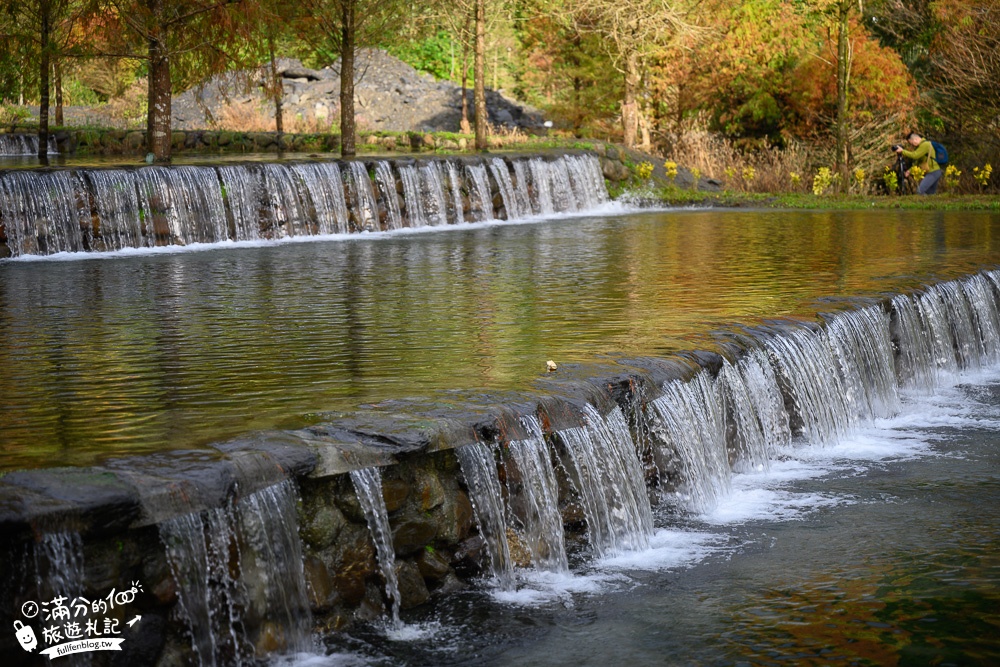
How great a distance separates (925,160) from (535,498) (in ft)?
70.7

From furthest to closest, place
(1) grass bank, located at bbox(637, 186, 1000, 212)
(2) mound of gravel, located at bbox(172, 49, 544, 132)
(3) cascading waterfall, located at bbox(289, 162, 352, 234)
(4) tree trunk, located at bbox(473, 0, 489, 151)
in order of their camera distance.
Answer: (2) mound of gravel, located at bbox(172, 49, 544, 132) < (4) tree trunk, located at bbox(473, 0, 489, 151) < (1) grass bank, located at bbox(637, 186, 1000, 212) < (3) cascading waterfall, located at bbox(289, 162, 352, 234)

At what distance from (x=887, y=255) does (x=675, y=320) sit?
6015mm

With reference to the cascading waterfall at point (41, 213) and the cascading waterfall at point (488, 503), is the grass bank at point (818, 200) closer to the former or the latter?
the cascading waterfall at point (41, 213)

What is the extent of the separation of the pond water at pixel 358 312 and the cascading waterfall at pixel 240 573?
1.80ft

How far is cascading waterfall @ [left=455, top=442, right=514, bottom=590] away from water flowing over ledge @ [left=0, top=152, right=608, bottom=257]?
34.6 feet

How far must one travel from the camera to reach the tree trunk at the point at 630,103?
3101 cm

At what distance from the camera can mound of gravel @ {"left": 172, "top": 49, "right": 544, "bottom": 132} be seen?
118 feet

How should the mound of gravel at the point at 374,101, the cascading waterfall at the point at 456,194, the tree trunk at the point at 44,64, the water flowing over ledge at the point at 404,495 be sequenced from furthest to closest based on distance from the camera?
1. the mound of gravel at the point at 374,101
2. the cascading waterfall at the point at 456,194
3. the tree trunk at the point at 44,64
4. the water flowing over ledge at the point at 404,495

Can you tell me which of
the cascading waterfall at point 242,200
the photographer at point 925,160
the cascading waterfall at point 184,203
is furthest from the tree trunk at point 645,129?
the cascading waterfall at point 184,203

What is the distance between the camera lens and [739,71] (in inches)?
1209

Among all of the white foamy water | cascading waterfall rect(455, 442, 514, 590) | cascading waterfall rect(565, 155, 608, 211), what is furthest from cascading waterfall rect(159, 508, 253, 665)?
cascading waterfall rect(565, 155, 608, 211)

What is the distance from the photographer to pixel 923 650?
19.0ft

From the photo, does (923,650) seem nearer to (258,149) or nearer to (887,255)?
(887,255)

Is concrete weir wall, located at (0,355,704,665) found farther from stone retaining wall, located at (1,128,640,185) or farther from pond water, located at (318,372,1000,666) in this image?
stone retaining wall, located at (1,128,640,185)
